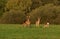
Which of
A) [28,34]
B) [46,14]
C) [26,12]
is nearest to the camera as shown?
[28,34]

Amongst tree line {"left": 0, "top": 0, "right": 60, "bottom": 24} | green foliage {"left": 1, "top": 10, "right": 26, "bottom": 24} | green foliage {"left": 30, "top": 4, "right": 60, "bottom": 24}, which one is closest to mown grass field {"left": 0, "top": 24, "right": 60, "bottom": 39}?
tree line {"left": 0, "top": 0, "right": 60, "bottom": 24}

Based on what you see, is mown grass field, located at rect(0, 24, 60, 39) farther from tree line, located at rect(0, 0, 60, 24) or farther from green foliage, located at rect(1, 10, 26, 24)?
green foliage, located at rect(1, 10, 26, 24)

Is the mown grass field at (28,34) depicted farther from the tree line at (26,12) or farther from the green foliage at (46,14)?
the green foliage at (46,14)

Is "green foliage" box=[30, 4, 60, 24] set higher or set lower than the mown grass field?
lower

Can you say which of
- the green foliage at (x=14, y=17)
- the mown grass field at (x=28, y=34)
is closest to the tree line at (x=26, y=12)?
the green foliage at (x=14, y=17)

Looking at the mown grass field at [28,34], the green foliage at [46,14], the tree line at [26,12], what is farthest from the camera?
the green foliage at [46,14]

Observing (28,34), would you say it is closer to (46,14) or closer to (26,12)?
(46,14)

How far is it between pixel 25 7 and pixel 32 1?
360cm

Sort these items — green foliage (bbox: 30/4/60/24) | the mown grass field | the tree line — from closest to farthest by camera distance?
the mown grass field < the tree line < green foliage (bbox: 30/4/60/24)

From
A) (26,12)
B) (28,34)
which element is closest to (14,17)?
(26,12)

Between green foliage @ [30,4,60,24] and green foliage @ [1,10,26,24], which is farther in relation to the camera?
green foliage @ [30,4,60,24]

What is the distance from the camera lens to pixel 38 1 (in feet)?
174

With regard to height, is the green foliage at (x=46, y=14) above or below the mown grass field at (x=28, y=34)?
below

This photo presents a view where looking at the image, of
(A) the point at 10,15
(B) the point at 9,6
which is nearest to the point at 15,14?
(A) the point at 10,15
